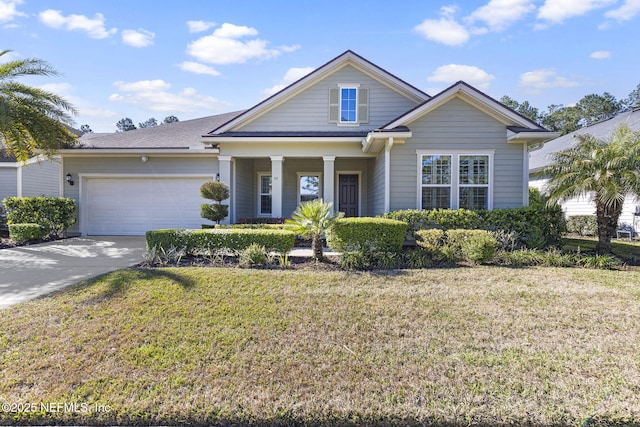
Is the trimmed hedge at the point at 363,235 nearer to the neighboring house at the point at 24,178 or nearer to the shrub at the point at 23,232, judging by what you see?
the shrub at the point at 23,232

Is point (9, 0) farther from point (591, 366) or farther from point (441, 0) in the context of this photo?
point (591, 366)

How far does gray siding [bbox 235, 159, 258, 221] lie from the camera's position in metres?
12.3

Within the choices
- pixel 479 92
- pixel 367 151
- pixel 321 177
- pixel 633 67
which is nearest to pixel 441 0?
pixel 479 92

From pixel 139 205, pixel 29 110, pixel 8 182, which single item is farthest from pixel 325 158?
pixel 8 182

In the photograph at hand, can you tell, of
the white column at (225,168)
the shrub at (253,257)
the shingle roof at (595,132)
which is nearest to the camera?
the shrub at (253,257)

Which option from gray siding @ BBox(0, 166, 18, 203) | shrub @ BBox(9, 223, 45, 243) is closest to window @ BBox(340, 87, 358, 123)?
shrub @ BBox(9, 223, 45, 243)

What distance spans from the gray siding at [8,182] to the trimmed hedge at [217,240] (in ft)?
43.1

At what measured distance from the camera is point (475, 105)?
943cm

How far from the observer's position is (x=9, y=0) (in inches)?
346

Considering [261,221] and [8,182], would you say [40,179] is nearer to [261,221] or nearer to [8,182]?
[8,182]

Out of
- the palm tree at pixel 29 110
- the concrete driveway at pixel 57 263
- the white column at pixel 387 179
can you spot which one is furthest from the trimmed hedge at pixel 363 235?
the palm tree at pixel 29 110

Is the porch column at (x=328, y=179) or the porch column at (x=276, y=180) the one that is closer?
the porch column at (x=328, y=179)

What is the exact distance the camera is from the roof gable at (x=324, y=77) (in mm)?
11609

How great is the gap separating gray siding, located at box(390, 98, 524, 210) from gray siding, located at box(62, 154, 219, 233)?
24.2 ft
